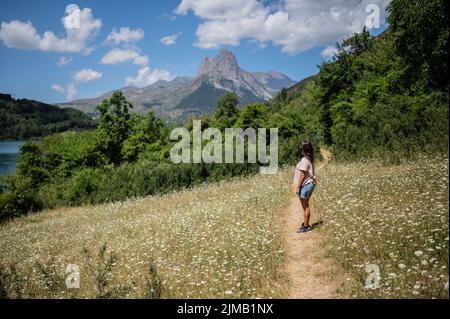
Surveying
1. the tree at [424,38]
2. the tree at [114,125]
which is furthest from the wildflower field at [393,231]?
the tree at [114,125]

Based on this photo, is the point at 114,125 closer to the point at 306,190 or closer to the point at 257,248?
the point at 306,190

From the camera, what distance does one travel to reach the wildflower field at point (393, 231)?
21.2ft

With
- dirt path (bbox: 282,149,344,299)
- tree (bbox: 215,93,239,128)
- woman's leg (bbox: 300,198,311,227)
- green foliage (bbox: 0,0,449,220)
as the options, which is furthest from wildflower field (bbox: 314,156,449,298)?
tree (bbox: 215,93,239,128)

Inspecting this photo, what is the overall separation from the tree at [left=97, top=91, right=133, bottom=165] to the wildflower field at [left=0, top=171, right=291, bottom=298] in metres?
35.7

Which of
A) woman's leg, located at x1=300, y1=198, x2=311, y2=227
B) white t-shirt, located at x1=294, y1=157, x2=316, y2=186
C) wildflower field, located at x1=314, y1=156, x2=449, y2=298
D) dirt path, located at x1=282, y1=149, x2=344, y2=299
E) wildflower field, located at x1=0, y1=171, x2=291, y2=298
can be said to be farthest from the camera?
woman's leg, located at x1=300, y1=198, x2=311, y2=227

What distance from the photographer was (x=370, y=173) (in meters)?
15.8

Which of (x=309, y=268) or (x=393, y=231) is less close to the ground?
(x=393, y=231)

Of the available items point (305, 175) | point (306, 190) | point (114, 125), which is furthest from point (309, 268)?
point (114, 125)

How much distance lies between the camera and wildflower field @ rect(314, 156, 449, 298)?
6.48 m

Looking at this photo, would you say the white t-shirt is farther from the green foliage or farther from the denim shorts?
the green foliage

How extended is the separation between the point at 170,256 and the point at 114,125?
48071mm

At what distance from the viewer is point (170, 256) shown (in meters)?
10.7

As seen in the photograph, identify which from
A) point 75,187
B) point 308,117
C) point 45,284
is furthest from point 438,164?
point 308,117
